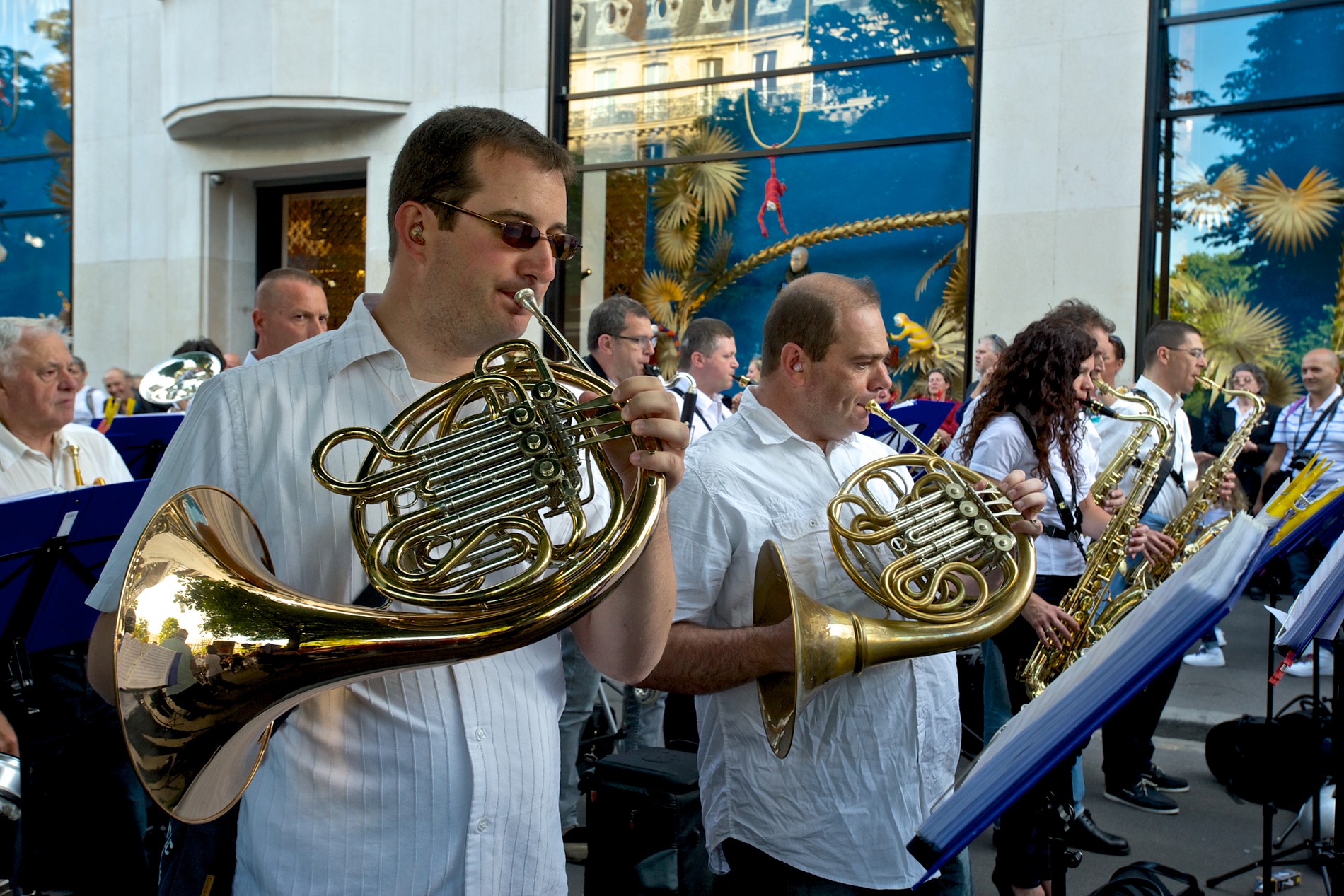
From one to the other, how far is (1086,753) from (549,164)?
17.1 feet

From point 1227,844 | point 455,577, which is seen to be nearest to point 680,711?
point 1227,844

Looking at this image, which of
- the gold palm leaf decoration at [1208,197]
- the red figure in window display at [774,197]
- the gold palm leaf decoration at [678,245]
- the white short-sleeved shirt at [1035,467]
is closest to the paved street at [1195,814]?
the white short-sleeved shirt at [1035,467]

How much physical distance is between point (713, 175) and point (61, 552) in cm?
848

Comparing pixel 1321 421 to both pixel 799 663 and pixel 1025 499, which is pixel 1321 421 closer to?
pixel 1025 499

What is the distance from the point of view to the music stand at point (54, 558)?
3.02m

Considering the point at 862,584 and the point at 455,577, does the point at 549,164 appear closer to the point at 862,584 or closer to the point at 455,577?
the point at 455,577

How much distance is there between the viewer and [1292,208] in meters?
8.48

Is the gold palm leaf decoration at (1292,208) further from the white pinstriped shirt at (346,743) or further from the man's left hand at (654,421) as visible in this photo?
the white pinstriped shirt at (346,743)

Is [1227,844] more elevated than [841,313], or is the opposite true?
A: [841,313]

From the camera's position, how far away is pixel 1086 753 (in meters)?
5.96

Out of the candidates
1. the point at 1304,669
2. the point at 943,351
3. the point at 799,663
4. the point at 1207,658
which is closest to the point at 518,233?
the point at 799,663

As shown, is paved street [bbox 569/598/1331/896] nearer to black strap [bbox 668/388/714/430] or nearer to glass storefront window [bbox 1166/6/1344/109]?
black strap [bbox 668/388/714/430]

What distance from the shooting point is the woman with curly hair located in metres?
4.20

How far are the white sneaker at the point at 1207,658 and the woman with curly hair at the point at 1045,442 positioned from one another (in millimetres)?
3336
